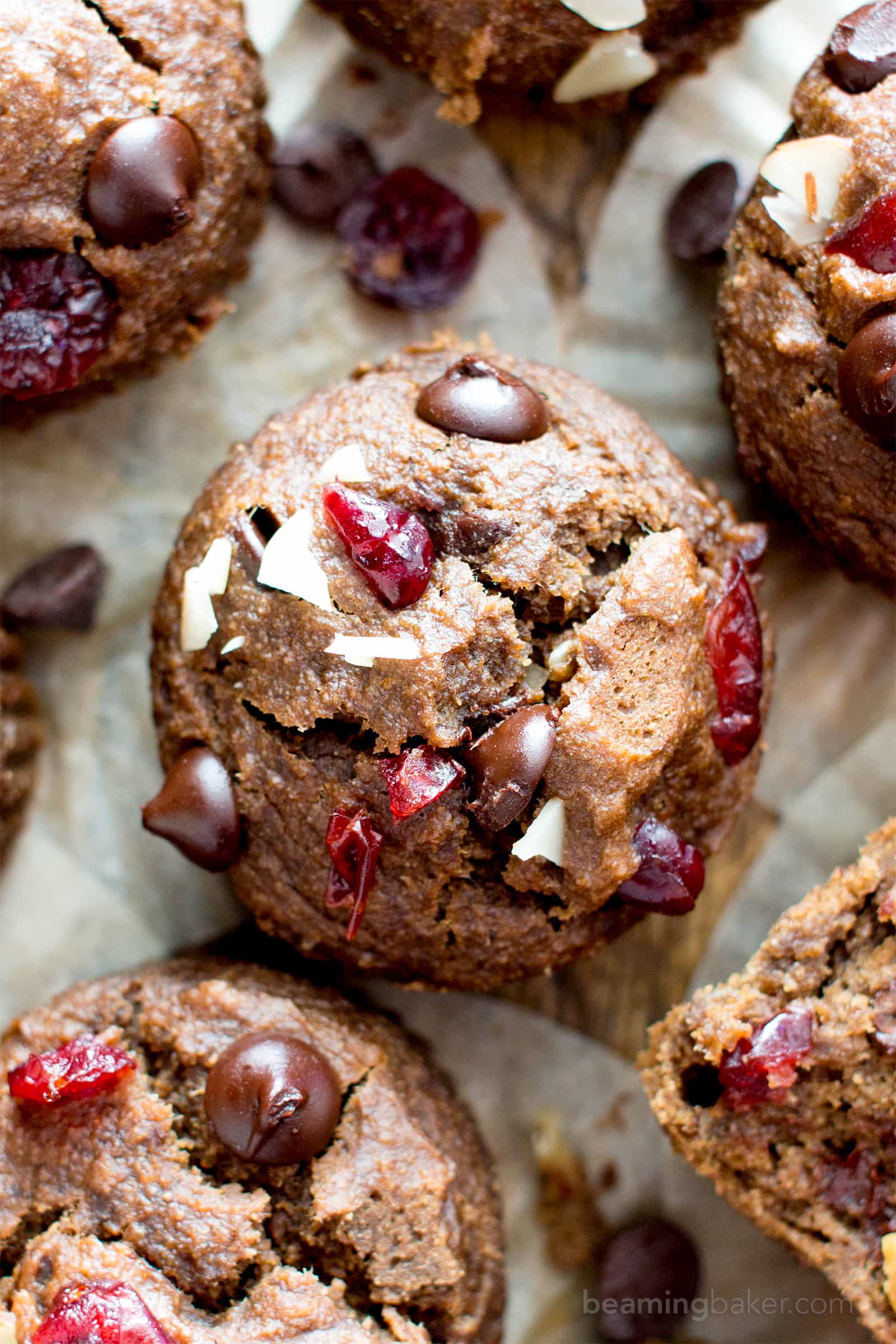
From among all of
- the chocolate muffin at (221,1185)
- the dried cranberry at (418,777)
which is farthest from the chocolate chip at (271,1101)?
the dried cranberry at (418,777)

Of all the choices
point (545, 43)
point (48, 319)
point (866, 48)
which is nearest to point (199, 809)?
point (48, 319)

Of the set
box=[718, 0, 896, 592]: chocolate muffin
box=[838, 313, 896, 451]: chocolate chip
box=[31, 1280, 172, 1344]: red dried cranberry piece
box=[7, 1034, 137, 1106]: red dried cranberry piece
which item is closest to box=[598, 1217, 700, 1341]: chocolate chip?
box=[31, 1280, 172, 1344]: red dried cranberry piece

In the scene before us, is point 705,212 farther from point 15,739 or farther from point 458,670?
point 15,739

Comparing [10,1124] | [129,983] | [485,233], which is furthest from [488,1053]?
[485,233]

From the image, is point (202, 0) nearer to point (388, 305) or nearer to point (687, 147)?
point (388, 305)

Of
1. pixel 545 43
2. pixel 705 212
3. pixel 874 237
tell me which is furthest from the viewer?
pixel 705 212

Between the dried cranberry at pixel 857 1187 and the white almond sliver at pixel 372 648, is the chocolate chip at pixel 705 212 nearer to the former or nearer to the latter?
the white almond sliver at pixel 372 648

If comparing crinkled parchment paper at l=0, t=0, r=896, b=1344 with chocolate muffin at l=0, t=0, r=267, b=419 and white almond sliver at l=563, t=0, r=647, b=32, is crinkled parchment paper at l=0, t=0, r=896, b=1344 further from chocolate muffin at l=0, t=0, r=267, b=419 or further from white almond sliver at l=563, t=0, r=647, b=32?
white almond sliver at l=563, t=0, r=647, b=32
